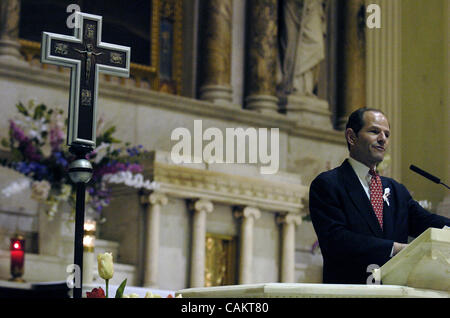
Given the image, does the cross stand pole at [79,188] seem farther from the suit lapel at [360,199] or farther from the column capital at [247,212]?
the column capital at [247,212]

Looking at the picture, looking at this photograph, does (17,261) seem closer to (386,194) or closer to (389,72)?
(389,72)

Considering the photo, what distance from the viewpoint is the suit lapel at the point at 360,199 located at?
15.8 feet

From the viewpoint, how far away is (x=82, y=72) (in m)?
5.94

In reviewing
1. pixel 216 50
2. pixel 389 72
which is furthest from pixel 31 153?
pixel 216 50

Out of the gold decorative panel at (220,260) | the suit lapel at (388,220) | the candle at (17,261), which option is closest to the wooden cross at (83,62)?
the suit lapel at (388,220)

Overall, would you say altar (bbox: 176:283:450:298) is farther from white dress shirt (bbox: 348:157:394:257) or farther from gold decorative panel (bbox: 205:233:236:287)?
gold decorative panel (bbox: 205:233:236:287)

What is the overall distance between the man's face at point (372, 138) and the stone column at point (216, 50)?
10.1 metres

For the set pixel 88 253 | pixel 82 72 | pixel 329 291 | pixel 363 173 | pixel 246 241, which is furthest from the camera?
pixel 246 241

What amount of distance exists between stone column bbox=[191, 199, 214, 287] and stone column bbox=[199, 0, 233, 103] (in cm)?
313

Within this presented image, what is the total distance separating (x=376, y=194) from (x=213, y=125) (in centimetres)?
952

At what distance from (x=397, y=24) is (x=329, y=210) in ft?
14.1

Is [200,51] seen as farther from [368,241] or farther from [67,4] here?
[368,241]

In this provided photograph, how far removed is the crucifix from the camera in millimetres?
5484

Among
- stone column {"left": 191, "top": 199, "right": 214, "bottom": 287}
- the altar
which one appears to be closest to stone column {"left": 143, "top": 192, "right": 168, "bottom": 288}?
stone column {"left": 191, "top": 199, "right": 214, "bottom": 287}
